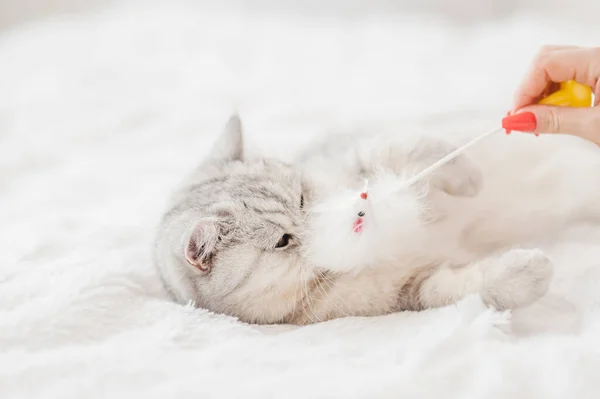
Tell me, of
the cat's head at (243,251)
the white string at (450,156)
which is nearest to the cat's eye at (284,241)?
the cat's head at (243,251)

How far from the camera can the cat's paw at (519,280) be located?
1040 mm

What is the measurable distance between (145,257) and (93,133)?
2.53 ft

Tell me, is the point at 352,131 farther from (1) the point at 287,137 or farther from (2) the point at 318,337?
(2) the point at 318,337

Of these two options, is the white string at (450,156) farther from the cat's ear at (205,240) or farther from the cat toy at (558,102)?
the cat's ear at (205,240)

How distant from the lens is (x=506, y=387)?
855 millimetres

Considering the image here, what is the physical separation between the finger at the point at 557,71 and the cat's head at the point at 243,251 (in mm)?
518

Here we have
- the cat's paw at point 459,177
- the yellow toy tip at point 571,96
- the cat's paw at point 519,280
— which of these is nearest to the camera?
the cat's paw at point 519,280

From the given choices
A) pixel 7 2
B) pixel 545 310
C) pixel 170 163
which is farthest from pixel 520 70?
pixel 7 2

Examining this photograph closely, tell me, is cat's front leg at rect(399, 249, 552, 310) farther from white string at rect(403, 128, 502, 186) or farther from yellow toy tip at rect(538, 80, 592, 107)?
yellow toy tip at rect(538, 80, 592, 107)

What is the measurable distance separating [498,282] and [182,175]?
1017 mm

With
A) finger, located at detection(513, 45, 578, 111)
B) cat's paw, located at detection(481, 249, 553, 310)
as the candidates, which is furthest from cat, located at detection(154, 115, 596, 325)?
finger, located at detection(513, 45, 578, 111)

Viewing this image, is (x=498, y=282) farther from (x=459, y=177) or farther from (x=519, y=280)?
(x=459, y=177)

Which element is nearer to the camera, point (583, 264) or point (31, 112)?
point (583, 264)

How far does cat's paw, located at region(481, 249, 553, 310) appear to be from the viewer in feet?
3.41
